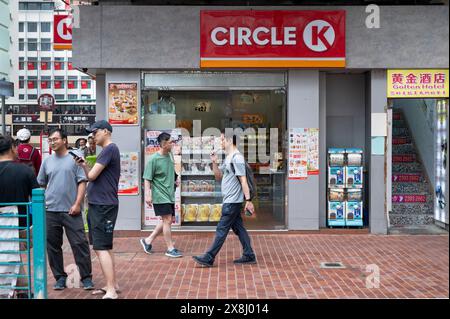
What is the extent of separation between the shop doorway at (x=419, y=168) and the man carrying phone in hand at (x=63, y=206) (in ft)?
20.5

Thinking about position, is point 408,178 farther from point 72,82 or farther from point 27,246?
point 72,82

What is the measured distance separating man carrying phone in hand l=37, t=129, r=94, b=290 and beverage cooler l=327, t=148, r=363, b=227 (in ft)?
18.0

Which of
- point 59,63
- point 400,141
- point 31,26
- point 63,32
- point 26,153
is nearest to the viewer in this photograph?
point 26,153

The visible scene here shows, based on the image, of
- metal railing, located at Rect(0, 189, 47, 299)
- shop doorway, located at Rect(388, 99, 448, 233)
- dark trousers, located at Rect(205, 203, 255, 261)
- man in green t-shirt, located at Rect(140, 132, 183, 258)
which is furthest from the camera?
shop doorway, located at Rect(388, 99, 448, 233)

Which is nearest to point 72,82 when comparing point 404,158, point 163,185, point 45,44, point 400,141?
point 45,44

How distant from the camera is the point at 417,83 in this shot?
1062cm

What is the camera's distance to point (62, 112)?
44.1 m

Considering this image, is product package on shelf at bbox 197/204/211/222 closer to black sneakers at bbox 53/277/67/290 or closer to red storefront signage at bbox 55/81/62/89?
black sneakers at bbox 53/277/67/290

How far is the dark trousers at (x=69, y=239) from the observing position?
689 centimetres

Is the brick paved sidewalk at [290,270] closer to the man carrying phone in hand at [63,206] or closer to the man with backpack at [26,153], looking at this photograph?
the man carrying phone in hand at [63,206]

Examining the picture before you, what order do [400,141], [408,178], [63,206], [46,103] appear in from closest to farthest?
[63,206] < [408,178] < [400,141] < [46,103]

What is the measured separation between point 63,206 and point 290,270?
310 cm

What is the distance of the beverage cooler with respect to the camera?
11000 millimetres

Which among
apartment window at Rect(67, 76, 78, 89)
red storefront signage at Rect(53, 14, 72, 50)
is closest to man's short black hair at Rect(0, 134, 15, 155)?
red storefront signage at Rect(53, 14, 72, 50)
